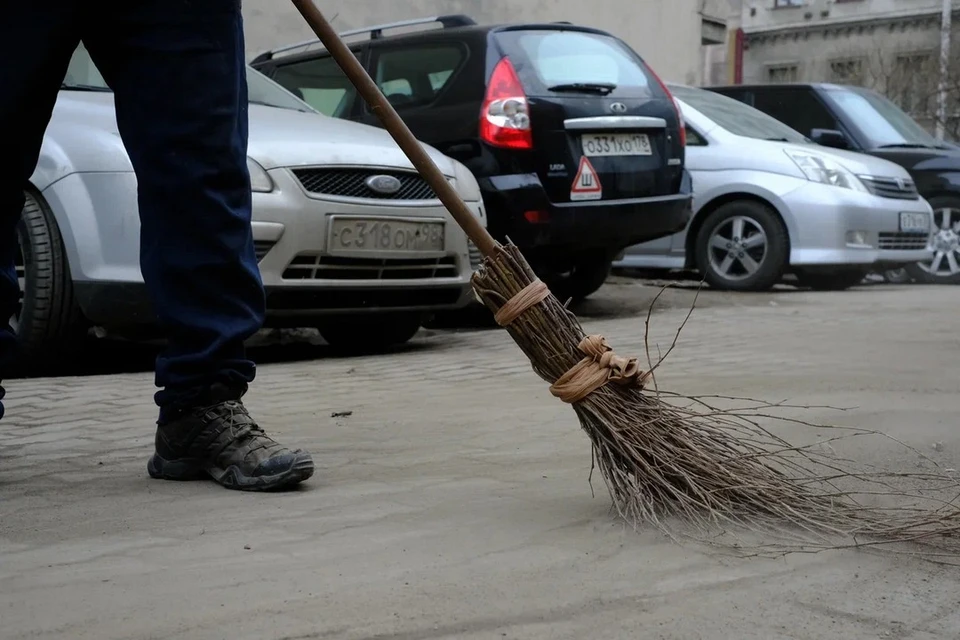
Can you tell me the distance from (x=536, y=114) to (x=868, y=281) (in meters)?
5.78

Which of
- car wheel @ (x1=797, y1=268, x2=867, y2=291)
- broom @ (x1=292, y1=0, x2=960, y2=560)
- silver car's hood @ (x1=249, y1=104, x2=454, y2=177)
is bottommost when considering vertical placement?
car wheel @ (x1=797, y1=268, x2=867, y2=291)

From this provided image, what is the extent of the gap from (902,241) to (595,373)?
27.2ft

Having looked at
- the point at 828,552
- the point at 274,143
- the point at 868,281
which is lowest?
the point at 868,281

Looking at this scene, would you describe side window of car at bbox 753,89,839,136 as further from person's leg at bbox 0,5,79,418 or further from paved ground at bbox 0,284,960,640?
person's leg at bbox 0,5,79,418

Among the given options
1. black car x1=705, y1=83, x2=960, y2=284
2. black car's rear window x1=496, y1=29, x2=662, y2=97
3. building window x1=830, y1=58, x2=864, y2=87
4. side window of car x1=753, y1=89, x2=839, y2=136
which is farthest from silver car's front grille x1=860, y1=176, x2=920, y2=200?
building window x1=830, y1=58, x2=864, y2=87

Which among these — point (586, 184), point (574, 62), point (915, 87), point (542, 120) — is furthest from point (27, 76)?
point (915, 87)

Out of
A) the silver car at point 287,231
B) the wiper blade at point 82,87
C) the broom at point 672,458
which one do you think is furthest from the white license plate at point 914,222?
the broom at point 672,458

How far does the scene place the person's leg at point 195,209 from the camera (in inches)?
117

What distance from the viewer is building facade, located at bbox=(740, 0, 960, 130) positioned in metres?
35.3

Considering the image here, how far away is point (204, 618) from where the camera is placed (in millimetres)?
2027

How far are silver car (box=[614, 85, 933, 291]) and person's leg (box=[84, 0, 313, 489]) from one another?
23.3ft

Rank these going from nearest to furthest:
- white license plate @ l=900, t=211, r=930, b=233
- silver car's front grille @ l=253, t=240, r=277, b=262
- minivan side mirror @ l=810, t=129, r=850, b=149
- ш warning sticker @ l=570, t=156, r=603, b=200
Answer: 1. silver car's front grille @ l=253, t=240, r=277, b=262
2. ш warning sticker @ l=570, t=156, r=603, b=200
3. white license plate @ l=900, t=211, r=930, b=233
4. minivan side mirror @ l=810, t=129, r=850, b=149

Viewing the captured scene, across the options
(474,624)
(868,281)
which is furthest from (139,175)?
(868,281)

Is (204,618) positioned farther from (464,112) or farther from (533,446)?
(464,112)
